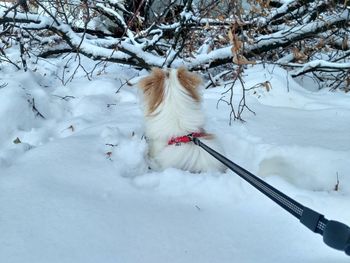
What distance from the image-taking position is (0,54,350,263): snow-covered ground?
155 centimetres

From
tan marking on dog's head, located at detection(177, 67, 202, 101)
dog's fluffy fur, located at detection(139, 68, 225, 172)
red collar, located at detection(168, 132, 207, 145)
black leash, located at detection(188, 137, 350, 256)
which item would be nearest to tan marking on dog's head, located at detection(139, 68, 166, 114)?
dog's fluffy fur, located at detection(139, 68, 225, 172)

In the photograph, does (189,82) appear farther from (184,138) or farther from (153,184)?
(153,184)

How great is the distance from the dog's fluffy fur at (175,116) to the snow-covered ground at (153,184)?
171mm

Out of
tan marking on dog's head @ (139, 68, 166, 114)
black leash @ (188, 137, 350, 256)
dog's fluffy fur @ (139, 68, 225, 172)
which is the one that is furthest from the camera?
tan marking on dog's head @ (139, 68, 166, 114)

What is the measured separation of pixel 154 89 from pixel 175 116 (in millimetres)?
245

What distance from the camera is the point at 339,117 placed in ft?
10.6

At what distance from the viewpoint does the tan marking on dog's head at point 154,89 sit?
2.66 metres

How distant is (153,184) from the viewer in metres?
2.27

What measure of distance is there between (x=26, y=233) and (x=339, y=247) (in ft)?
3.88

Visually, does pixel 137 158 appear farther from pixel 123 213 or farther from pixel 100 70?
pixel 100 70

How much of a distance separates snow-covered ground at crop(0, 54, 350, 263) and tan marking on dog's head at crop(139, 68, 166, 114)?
37 cm

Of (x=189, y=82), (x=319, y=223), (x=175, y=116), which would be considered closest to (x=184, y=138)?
(x=175, y=116)

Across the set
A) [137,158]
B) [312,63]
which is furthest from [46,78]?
[312,63]

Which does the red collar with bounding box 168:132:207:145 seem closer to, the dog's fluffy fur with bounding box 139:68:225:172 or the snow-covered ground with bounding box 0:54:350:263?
the dog's fluffy fur with bounding box 139:68:225:172
